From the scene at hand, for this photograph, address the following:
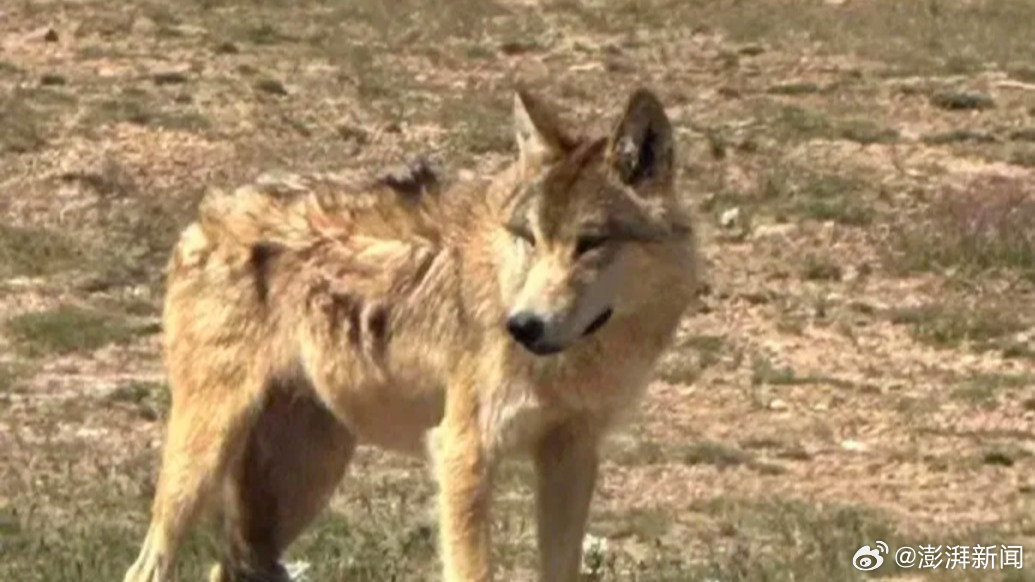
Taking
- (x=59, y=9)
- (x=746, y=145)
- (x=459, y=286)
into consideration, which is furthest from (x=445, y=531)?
(x=59, y=9)

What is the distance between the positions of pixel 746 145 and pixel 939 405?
22.1 feet

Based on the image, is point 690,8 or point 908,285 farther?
point 690,8

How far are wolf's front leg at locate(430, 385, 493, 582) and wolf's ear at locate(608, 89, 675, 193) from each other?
2.61 ft

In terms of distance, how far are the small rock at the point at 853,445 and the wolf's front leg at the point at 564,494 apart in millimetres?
4247

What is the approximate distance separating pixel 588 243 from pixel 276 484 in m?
1.56

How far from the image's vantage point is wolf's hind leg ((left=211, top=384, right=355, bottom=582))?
8.02 meters

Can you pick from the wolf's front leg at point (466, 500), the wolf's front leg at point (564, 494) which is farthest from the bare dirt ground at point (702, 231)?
the wolf's front leg at point (466, 500)

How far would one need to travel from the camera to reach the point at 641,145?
719 cm

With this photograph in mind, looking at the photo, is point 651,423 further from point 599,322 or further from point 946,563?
point 599,322

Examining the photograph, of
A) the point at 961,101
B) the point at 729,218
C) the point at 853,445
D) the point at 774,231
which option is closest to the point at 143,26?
the point at 961,101

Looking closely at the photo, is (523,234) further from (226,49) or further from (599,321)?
(226,49)

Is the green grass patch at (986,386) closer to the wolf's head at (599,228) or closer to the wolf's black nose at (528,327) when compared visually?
the wolf's head at (599,228)

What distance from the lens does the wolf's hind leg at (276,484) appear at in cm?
802

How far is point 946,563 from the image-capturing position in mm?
8961
